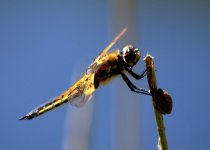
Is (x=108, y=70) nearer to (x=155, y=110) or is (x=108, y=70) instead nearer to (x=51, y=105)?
(x=51, y=105)

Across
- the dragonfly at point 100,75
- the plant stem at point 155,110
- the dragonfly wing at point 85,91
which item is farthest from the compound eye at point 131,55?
the plant stem at point 155,110

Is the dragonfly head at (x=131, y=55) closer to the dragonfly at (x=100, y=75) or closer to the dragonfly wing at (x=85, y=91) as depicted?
the dragonfly at (x=100, y=75)

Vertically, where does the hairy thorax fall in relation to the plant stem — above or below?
above

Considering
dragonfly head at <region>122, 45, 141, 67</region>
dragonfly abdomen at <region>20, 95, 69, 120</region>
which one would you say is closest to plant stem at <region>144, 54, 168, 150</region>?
dragonfly head at <region>122, 45, 141, 67</region>

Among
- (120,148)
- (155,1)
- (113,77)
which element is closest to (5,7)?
(155,1)

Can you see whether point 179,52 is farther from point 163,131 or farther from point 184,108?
point 163,131

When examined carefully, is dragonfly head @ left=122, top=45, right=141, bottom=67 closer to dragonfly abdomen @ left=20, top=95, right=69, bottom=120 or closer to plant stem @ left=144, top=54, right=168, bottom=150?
dragonfly abdomen @ left=20, top=95, right=69, bottom=120

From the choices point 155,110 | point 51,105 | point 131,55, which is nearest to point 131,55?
point 131,55

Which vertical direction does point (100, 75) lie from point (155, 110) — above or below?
above
